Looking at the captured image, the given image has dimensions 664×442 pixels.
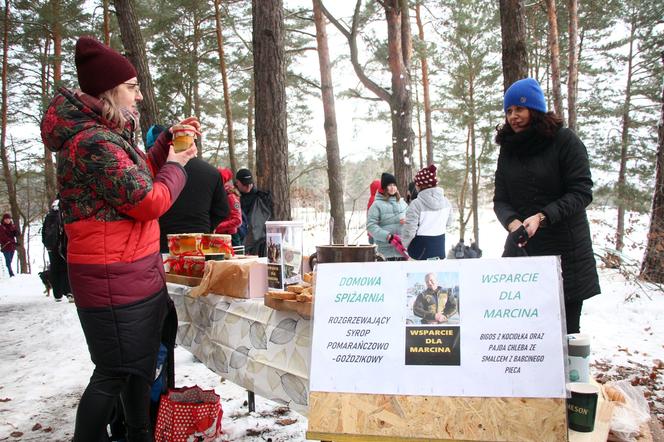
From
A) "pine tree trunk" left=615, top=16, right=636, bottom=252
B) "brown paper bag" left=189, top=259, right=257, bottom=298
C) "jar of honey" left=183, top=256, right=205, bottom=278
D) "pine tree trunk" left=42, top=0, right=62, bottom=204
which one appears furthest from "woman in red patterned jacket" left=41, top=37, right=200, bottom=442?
"pine tree trunk" left=615, top=16, right=636, bottom=252

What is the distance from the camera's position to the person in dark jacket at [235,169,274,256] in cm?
477

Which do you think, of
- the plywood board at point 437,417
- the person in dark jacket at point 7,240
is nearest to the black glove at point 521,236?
the plywood board at point 437,417

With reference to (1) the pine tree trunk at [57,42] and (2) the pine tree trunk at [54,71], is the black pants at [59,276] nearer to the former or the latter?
(1) the pine tree trunk at [57,42]

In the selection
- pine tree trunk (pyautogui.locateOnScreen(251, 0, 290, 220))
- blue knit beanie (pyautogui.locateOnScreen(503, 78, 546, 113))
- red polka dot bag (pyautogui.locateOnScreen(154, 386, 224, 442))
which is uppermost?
pine tree trunk (pyautogui.locateOnScreen(251, 0, 290, 220))

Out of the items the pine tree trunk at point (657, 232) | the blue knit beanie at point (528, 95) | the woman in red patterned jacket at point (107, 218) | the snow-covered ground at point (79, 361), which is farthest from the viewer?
the pine tree trunk at point (657, 232)

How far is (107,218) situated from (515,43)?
4472 millimetres

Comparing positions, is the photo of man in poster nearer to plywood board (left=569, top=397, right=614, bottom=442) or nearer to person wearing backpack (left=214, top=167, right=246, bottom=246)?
plywood board (left=569, top=397, right=614, bottom=442)

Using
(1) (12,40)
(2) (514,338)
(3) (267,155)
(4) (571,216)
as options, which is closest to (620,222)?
(3) (267,155)

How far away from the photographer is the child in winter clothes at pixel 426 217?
4.88m

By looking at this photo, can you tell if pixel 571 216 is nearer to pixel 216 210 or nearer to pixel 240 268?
pixel 240 268

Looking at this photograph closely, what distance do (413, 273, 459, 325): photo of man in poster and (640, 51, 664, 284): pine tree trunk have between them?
6258 millimetres

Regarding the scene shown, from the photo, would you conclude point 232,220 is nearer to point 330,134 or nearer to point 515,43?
point 515,43

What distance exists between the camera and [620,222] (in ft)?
53.4

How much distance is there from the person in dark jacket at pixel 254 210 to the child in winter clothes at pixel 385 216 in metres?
1.26
